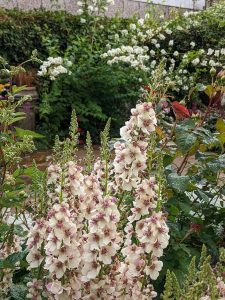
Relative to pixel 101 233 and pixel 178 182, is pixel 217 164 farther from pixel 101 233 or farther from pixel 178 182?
pixel 101 233

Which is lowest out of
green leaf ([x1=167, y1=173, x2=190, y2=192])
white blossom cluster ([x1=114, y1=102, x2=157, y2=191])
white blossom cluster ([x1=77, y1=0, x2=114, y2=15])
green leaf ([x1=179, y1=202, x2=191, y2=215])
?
white blossom cluster ([x1=77, y1=0, x2=114, y2=15])

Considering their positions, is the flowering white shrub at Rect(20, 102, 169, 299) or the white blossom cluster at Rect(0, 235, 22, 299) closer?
the flowering white shrub at Rect(20, 102, 169, 299)

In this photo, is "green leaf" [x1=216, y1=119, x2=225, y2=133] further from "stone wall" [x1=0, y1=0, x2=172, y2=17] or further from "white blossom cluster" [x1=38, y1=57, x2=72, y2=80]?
"stone wall" [x1=0, y1=0, x2=172, y2=17]

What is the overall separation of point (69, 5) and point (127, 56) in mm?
1827

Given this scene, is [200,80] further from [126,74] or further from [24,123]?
[24,123]

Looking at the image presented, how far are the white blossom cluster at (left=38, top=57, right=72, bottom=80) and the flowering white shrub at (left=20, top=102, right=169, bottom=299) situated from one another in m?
5.13

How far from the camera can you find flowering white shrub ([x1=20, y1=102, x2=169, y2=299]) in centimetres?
150

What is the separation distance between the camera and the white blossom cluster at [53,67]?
6.84 meters

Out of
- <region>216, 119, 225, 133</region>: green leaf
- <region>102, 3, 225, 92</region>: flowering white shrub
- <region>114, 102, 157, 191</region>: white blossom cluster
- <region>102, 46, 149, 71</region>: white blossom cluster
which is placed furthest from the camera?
<region>102, 3, 225, 92</region>: flowering white shrub

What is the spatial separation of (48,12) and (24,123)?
1694 millimetres

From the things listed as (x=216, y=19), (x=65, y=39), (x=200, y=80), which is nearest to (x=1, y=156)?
(x=65, y=39)

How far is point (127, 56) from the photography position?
747cm

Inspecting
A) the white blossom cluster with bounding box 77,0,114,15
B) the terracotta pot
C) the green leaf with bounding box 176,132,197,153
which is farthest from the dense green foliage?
the green leaf with bounding box 176,132,197,153

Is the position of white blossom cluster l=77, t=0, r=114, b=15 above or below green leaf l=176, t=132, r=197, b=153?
below
